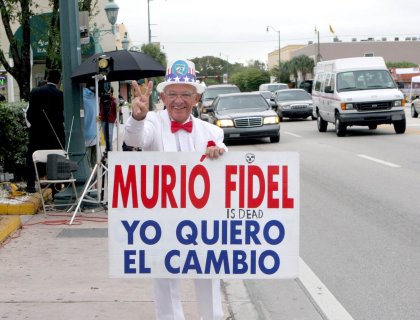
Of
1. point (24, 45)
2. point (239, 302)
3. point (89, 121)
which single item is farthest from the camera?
point (24, 45)

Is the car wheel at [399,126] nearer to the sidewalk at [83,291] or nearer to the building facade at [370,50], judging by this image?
the sidewalk at [83,291]

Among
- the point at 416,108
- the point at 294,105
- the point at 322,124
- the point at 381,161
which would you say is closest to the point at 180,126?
the point at 381,161

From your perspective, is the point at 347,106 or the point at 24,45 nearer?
the point at 24,45

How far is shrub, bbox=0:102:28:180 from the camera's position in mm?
11203

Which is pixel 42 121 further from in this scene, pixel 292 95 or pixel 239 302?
pixel 292 95

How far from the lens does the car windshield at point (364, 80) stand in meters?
21.7

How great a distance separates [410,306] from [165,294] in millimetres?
2238

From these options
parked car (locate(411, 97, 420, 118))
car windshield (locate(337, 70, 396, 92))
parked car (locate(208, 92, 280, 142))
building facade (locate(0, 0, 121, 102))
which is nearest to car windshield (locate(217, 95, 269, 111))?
parked car (locate(208, 92, 280, 142))

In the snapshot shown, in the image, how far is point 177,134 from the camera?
4.07m

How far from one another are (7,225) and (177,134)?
4.59m

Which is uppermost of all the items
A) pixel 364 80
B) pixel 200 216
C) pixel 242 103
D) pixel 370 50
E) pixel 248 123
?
pixel 370 50

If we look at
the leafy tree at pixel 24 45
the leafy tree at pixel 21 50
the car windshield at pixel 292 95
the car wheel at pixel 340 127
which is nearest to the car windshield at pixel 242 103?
the car wheel at pixel 340 127

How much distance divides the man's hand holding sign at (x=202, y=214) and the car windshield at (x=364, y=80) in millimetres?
18435

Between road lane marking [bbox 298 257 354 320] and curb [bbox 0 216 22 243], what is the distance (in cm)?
336
